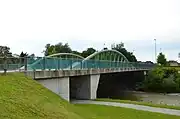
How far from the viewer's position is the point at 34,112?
36.7 ft

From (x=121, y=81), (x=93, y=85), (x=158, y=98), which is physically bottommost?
(x=158, y=98)

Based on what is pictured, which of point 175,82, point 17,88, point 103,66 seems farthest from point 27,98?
point 175,82

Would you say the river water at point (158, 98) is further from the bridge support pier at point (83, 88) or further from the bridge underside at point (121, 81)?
the bridge underside at point (121, 81)

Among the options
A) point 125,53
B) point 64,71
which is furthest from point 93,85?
point 125,53

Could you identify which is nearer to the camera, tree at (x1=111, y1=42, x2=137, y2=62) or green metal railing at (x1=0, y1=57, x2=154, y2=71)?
green metal railing at (x1=0, y1=57, x2=154, y2=71)

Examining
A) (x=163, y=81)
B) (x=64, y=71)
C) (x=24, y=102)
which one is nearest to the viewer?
(x=24, y=102)

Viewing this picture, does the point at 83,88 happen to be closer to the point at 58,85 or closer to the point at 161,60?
the point at 58,85

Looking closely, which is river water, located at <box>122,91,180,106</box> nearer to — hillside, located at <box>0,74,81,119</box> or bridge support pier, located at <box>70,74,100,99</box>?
bridge support pier, located at <box>70,74,100,99</box>

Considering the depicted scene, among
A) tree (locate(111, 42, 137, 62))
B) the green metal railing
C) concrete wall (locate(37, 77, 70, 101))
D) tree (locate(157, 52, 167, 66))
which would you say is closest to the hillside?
the green metal railing

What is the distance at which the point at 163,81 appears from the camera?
5831cm

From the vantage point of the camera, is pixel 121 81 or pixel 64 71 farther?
pixel 121 81

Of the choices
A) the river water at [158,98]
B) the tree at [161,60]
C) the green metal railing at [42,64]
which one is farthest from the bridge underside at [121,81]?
the green metal railing at [42,64]

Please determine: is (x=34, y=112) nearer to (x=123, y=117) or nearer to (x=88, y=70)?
(x=123, y=117)

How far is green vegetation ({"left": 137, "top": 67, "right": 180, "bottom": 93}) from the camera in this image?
5621 cm
